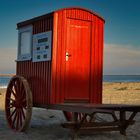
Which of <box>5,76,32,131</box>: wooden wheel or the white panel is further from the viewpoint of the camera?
the white panel

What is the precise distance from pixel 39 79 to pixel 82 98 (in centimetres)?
122

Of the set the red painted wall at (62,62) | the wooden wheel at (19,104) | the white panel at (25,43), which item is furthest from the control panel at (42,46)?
the wooden wheel at (19,104)

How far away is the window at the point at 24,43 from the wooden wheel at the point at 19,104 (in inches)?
30.0

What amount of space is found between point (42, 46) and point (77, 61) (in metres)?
0.99

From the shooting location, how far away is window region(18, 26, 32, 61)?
12383 millimetres

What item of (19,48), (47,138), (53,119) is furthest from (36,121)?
(47,138)

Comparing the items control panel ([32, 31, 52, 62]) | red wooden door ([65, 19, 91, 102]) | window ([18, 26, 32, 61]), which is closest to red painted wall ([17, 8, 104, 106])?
red wooden door ([65, 19, 91, 102])

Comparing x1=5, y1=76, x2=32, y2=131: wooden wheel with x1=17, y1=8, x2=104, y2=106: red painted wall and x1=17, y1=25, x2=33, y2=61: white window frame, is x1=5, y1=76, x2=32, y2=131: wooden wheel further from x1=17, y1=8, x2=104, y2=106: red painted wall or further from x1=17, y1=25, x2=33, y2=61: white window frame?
x1=17, y1=25, x2=33, y2=61: white window frame

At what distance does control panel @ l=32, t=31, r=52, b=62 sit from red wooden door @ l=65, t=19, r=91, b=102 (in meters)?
0.47

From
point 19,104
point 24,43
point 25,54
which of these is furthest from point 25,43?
point 19,104

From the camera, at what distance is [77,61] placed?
11.3m

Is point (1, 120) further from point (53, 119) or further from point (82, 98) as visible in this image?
point (82, 98)

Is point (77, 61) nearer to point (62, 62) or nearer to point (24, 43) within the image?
point (62, 62)

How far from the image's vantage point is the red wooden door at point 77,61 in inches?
440
